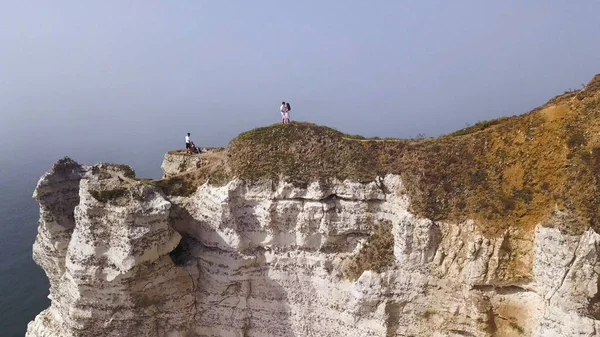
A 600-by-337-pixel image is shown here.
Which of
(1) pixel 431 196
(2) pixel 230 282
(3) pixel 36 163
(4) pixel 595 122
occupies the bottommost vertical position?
(2) pixel 230 282

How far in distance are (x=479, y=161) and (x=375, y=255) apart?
613 centimetres

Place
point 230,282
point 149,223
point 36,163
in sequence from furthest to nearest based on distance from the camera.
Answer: point 36,163
point 230,282
point 149,223

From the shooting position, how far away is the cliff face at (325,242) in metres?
15.0

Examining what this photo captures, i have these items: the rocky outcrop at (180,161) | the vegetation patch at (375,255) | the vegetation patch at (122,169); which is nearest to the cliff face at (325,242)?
the vegetation patch at (375,255)

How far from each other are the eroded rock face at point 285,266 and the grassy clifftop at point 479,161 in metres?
0.71

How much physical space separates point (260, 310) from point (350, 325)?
4590 mm

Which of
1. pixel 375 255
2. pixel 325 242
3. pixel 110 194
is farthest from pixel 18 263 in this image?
pixel 375 255

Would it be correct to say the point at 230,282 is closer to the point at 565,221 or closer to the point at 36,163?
the point at 565,221

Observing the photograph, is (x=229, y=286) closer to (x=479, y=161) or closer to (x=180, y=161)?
(x=180, y=161)

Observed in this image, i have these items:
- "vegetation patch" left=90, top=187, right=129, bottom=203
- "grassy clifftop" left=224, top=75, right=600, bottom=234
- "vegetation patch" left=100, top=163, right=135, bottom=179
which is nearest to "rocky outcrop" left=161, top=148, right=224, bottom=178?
"vegetation patch" left=100, top=163, right=135, bottom=179

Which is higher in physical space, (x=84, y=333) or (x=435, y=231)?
(x=435, y=231)

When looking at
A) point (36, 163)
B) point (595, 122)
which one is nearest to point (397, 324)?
point (595, 122)

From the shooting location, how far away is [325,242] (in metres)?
18.1

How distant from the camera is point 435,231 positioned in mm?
16031
